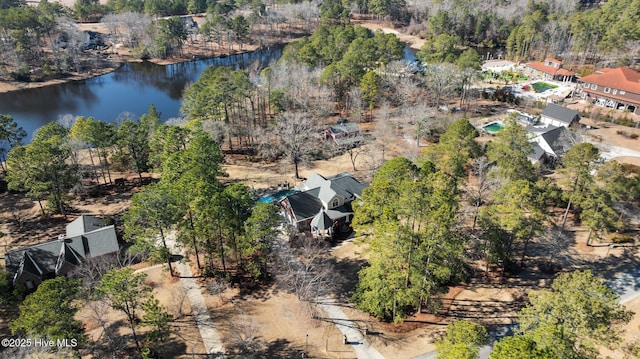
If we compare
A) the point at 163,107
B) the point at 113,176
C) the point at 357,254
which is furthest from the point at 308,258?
the point at 163,107

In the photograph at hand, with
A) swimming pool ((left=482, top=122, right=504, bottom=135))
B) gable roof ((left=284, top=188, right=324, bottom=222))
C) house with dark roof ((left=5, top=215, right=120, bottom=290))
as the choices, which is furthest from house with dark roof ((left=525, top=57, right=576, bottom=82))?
house with dark roof ((left=5, top=215, right=120, bottom=290))

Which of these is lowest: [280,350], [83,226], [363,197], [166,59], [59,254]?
[280,350]

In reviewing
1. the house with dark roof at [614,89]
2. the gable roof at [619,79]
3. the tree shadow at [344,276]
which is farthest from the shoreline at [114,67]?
the tree shadow at [344,276]

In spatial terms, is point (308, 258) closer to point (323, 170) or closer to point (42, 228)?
point (323, 170)

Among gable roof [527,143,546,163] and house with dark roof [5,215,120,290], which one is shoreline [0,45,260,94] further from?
gable roof [527,143,546,163]

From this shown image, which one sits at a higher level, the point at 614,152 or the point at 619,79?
the point at 619,79

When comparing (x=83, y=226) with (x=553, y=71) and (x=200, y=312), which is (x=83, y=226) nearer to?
(x=200, y=312)

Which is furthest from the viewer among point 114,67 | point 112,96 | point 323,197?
point 114,67

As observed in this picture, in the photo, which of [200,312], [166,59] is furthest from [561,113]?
[166,59]
